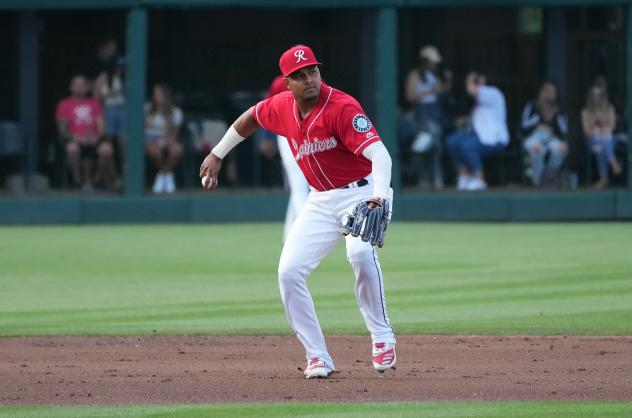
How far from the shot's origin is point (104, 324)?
9727 millimetres

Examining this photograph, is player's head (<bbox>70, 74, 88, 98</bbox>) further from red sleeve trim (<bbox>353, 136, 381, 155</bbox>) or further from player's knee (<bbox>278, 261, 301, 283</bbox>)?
red sleeve trim (<bbox>353, 136, 381, 155</bbox>)

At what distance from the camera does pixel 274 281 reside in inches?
472

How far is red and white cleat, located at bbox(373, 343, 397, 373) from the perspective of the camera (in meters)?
7.41

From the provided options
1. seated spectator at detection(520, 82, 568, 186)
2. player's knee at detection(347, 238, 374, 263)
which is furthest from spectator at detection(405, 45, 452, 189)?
player's knee at detection(347, 238, 374, 263)

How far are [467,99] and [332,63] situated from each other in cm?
187

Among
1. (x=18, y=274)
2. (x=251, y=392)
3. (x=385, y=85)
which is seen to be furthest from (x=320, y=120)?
(x=385, y=85)

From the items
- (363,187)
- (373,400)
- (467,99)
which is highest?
(467,99)

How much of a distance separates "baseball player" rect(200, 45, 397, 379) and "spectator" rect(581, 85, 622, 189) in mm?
11364

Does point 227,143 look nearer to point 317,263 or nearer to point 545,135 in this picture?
point 317,263

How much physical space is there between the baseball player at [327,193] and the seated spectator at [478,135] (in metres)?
10.7

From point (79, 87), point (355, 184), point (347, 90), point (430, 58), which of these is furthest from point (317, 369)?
point (347, 90)

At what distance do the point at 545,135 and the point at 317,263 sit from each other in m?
11.3

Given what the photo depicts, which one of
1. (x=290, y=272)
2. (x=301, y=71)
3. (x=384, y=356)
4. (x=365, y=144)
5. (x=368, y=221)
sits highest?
(x=301, y=71)

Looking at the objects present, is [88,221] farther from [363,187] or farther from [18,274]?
[363,187]
